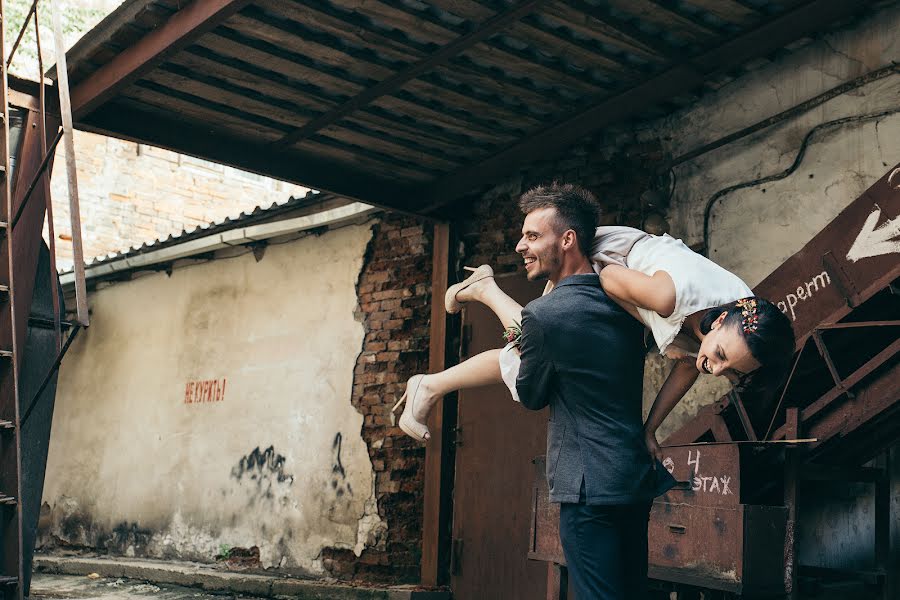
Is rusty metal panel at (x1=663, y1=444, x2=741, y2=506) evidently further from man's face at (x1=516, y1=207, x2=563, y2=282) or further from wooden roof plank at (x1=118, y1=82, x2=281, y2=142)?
wooden roof plank at (x1=118, y1=82, x2=281, y2=142)

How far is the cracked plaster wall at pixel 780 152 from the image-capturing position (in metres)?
5.94

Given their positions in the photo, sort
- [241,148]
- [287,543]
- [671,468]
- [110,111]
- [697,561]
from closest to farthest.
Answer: [697,561], [671,468], [110,111], [241,148], [287,543]

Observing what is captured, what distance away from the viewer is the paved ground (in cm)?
873

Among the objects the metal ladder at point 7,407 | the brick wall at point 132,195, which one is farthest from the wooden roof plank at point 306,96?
the brick wall at point 132,195

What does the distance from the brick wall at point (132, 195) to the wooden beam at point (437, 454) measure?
8.59 m

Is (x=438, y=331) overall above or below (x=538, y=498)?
above

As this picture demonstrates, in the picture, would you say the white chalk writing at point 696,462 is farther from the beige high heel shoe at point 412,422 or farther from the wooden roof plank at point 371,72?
the wooden roof plank at point 371,72

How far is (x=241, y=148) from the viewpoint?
7.61 m

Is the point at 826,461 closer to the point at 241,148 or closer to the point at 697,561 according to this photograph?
the point at 697,561

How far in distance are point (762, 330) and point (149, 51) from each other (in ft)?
14.5

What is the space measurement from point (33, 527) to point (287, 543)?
11.3 feet

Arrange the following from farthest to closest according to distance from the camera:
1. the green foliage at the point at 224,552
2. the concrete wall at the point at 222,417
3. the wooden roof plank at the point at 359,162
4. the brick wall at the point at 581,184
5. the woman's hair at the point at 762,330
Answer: the green foliage at the point at 224,552, the concrete wall at the point at 222,417, the wooden roof plank at the point at 359,162, the brick wall at the point at 581,184, the woman's hair at the point at 762,330

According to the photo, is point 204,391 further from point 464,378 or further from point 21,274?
point 464,378

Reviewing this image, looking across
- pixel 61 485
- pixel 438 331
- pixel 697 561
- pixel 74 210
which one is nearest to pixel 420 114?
pixel 438 331
